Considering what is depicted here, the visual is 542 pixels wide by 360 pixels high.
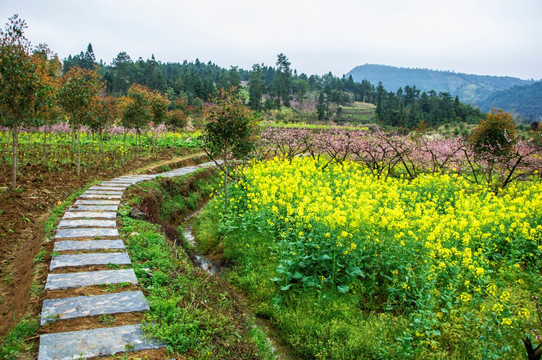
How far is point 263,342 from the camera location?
5.35 m

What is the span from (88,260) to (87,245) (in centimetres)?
63

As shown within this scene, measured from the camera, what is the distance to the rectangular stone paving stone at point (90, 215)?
6859 millimetres

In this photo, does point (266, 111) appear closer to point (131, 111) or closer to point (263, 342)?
point (131, 111)

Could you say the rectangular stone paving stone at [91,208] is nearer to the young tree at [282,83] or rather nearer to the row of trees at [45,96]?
the row of trees at [45,96]

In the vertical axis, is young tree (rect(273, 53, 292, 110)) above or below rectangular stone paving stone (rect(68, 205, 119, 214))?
above

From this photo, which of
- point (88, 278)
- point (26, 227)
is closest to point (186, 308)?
point (88, 278)

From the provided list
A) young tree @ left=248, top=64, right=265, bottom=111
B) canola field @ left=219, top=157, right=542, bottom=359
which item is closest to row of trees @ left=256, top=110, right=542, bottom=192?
canola field @ left=219, top=157, right=542, bottom=359

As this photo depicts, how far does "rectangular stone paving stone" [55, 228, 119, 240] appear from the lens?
5832mm

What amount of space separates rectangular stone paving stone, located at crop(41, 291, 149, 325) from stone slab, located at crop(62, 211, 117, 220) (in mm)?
3299

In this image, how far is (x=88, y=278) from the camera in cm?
447

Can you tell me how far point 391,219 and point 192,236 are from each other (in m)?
6.19

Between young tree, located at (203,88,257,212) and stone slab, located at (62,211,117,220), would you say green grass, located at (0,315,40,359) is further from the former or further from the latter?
young tree, located at (203,88,257,212)

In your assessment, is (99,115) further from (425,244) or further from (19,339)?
(425,244)

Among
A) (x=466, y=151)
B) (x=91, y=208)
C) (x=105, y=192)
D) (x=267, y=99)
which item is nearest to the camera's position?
(x=91, y=208)
